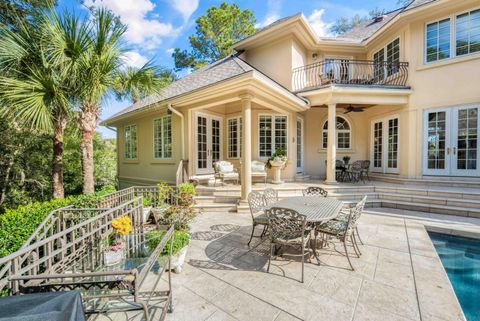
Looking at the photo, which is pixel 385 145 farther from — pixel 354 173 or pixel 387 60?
pixel 387 60

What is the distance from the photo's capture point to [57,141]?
19.6 ft

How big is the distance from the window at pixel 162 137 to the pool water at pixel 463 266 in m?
9.04

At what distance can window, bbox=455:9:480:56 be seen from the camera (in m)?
7.38

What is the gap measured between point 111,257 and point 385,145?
426 inches

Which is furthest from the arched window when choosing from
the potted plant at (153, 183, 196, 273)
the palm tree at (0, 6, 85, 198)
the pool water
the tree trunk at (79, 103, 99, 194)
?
the palm tree at (0, 6, 85, 198)

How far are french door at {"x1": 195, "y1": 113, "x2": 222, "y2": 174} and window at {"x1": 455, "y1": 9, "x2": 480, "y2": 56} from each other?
933 centimetres

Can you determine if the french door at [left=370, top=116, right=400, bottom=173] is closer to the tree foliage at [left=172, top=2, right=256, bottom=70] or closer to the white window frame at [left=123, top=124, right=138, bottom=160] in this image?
the white window frame at [left=123, top=124, right=138, bottom=160]

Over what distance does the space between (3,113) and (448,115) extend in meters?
13.1

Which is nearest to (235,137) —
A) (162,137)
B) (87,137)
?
(162,137)

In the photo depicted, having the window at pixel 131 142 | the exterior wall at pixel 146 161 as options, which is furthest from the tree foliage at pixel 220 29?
the exterior wall at pixel 146 161

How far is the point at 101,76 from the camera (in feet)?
16.4

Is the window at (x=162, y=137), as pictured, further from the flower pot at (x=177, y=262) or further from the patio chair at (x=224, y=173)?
the flower pot at (x=177, y=262)

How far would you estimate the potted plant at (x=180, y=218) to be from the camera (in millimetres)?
3201

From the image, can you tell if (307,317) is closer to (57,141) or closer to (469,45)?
(57,141)
